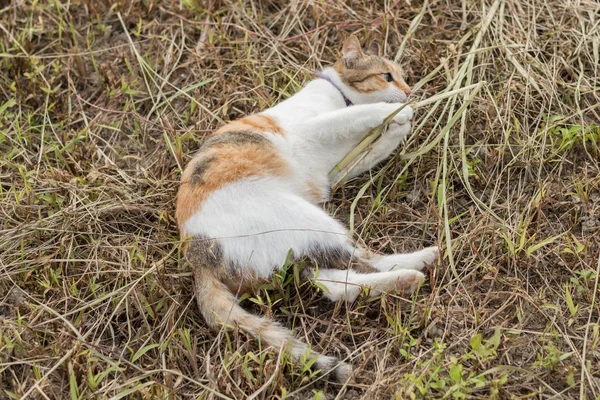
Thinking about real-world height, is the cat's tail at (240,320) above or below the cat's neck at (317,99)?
below

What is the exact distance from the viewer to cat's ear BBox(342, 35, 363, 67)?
423 centimetres

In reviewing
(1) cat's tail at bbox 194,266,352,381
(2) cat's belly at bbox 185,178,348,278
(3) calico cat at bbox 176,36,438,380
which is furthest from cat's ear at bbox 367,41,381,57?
(1) cat's tail at bbox 194,266,352,381

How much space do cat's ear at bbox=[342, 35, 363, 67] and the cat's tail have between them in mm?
1701

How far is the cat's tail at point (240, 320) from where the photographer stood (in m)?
3.14

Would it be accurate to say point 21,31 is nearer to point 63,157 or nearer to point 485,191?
point 63,157

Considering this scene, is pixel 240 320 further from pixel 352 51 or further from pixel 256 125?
pixel 352 51

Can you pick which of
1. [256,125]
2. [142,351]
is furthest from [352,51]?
[142,351]

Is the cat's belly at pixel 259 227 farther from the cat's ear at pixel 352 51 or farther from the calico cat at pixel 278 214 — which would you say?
the cat's ear at pixel 352 51

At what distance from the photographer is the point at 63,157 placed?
172 inches

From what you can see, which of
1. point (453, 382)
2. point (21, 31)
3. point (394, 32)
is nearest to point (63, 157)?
point (21, 31)

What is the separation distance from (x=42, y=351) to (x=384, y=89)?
2.46m

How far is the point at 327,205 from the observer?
3965 mm

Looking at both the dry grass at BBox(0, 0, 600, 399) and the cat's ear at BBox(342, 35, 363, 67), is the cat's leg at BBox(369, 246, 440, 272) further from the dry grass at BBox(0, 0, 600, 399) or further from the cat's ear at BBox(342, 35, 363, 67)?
the cat's ear at BBox(342, 35, 363, 67)

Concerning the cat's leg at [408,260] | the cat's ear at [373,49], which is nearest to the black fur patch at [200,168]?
the cat's leg at [408,260]
